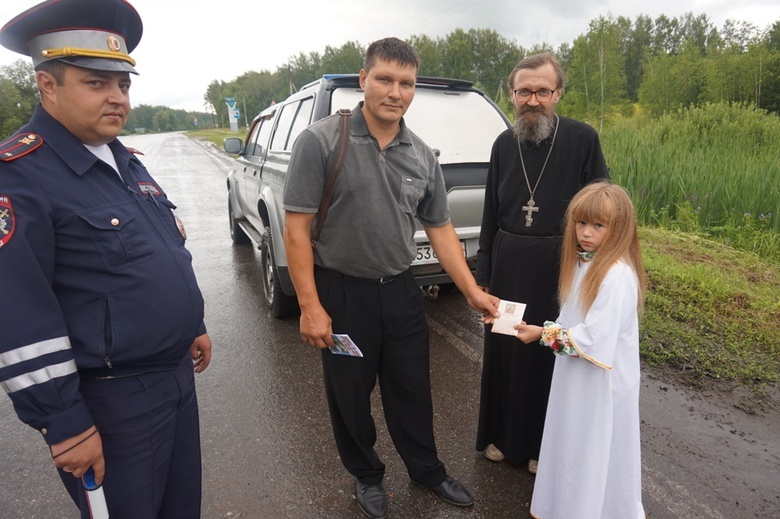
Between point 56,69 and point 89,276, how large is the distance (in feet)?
1.99

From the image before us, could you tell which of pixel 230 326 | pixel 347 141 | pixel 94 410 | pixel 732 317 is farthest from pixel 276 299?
pixel 732 317

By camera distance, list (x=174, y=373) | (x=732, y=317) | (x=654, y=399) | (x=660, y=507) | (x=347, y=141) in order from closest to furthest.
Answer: (x=174, y=373)
(x=347, y=141)
(x=660, y=507)
(x=654, y=399)
(x=732, y=317)

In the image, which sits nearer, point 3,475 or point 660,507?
point 660,507

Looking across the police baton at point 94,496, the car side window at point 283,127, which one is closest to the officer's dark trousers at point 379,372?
the police baton at point 94,496

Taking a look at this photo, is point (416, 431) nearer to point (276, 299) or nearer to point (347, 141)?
point (347, 141)

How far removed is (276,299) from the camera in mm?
4660

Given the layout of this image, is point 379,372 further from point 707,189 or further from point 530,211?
point 707,189

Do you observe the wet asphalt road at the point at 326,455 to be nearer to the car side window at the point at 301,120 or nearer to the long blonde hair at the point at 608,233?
the long blonde hair at the point at 608,233

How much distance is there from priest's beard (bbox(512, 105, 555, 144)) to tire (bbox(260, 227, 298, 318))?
2.58 meters

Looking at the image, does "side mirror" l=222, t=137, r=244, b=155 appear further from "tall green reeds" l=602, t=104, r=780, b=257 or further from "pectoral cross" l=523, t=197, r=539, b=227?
"tall green reeds" l=602, t=104, r=780, b=257

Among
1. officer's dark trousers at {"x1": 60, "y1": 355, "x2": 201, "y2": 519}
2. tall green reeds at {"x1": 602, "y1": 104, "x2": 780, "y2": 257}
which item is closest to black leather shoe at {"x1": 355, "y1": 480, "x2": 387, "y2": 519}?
officer's dark trousers at {"x1": 60, "y1": 355, "x2": 201, "y2": 519}

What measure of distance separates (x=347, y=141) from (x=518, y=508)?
1.92m

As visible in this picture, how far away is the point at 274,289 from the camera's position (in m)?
4.66

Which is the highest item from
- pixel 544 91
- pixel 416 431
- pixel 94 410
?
pixel 544 91
